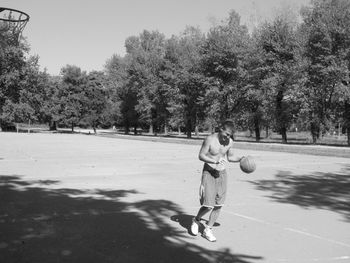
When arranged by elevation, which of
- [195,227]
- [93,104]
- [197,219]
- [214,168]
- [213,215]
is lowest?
[195,227]

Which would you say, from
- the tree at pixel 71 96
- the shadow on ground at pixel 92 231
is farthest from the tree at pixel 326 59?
the tree at pixel 71 96

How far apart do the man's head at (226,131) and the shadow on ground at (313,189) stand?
313cm

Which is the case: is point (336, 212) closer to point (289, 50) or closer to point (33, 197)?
point (33, 197)

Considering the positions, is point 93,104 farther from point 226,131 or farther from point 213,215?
point 226,131

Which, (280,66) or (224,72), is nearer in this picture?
(280,66)

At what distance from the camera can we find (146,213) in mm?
8492

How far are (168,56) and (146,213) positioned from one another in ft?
151

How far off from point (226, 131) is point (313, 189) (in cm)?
635

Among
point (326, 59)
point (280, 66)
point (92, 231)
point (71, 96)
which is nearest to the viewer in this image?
point (92, 231)

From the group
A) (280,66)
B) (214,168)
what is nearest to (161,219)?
(214,168)

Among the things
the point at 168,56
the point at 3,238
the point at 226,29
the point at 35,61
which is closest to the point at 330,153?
the point at 3,238

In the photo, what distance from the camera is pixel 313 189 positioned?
39.0ft

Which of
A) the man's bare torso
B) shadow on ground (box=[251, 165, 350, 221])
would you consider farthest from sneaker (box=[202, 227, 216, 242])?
shadow on ground (box=[251, 165, 350, 221])

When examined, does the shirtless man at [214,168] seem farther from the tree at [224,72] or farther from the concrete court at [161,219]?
the tree at [224,72]
